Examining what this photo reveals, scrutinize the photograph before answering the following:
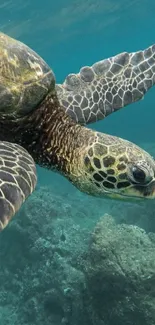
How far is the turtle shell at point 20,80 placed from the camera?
3.43 metres

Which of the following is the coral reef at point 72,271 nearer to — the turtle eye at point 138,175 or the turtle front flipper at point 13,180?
the turtle eye at point 138,175

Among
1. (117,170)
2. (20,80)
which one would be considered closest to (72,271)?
(117,170)

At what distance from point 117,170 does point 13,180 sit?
1.10m

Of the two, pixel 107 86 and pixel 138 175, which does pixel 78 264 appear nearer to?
pixel 107 86

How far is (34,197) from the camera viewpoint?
45.0 feet

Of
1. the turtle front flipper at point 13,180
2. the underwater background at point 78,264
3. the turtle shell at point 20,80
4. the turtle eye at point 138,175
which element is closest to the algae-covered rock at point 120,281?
the underwater background at point 78,264

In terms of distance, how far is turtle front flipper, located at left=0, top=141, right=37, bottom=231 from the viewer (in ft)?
7.83

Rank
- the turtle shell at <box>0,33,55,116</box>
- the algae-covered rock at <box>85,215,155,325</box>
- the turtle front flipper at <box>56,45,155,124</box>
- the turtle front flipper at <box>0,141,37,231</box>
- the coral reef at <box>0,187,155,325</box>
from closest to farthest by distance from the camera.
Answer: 1. the turtle front flipper at <box>0,141,37,231</box>
2. the turtle shell at <box>0,33,55,116</box>
3. the turtle front flipper at <box>56,45,155,124</box>
4. the algae-covered rock at <box>85,215,155,325</box>
5. the coral reef at <box>0,187,155,325</box>

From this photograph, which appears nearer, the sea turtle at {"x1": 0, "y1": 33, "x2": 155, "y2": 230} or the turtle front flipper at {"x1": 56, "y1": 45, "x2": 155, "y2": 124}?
the sea turtle at {"x1": 0, "y1": 33, "x2": 155, "y2": 230}

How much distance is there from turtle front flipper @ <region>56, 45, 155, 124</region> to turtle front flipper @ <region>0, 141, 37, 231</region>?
1.56m

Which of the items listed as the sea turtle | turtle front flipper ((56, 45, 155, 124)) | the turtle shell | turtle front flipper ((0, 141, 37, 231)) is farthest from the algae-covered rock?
turtle front flipper ((0, 141, 37, 231))

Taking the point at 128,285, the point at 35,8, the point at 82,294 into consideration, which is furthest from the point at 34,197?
the point at 35,8

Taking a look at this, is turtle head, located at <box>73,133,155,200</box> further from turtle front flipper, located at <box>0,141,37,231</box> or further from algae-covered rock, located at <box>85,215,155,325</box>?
algae-covered rock, located at <box>85,215,155,325</box>

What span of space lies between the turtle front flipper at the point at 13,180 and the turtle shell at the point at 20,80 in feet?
1.43
